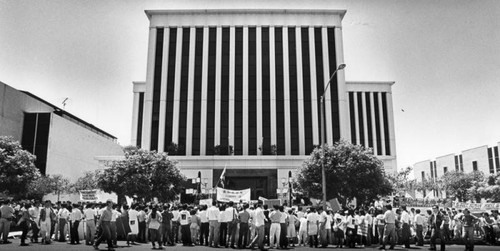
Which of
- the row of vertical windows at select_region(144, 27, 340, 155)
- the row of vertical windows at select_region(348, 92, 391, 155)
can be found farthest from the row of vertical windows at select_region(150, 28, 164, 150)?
the row of vertical windows at select_region(348, 92, 391, 155)

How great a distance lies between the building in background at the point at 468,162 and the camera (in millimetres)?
79875

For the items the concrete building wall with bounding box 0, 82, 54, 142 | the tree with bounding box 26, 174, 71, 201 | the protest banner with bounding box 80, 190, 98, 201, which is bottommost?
the protest banner with bounding box 80, 190, 98, 201

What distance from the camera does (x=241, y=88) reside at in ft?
182

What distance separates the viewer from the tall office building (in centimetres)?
5431

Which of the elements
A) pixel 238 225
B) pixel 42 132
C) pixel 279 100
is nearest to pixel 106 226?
pixel 238 225

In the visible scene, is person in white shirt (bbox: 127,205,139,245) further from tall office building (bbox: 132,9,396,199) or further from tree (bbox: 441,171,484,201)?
tree (bbox: 441,171,484,201)

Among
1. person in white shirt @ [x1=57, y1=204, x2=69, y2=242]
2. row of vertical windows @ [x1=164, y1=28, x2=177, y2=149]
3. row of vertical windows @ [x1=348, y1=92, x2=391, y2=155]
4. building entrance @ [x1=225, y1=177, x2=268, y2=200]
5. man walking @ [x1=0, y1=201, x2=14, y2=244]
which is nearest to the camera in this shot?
man walking @ [x1=0, y1=201, x2=14, y2=244]

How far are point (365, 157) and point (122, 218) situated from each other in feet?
72.3

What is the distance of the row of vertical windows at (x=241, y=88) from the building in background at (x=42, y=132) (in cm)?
1493

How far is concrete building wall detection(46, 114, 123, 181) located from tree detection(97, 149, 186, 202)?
24467mm

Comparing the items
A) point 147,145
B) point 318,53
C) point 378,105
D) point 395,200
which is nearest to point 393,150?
point 378,105

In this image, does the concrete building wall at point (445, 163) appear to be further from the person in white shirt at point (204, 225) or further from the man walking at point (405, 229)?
the person in white shirt at point (204, 225)

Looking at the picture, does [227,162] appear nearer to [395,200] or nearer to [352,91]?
[395,200]

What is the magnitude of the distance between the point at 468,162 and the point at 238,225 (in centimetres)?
8470
